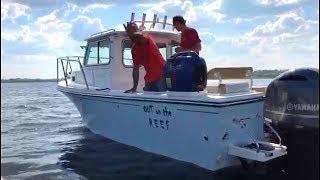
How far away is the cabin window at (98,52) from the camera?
931cm

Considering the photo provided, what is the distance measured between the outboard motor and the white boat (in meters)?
0.24

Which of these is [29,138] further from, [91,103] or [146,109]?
[146,109]

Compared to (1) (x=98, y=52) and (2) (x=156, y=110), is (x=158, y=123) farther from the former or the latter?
(1) (x=98, y=52)

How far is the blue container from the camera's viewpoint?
21.0ft

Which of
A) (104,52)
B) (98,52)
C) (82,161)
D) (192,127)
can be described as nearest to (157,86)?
(192,127)

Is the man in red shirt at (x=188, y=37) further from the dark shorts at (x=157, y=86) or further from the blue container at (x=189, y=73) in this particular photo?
the dark shorts at (x=157, y=86)

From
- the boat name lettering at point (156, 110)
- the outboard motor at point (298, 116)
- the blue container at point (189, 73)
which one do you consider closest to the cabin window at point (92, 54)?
the boat name lettering at point (156, 110)

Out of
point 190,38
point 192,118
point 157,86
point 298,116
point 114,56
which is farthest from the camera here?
point 114,56

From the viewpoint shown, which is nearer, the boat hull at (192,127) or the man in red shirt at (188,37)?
the boat hull at (192,127)

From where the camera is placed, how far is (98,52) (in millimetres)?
9680

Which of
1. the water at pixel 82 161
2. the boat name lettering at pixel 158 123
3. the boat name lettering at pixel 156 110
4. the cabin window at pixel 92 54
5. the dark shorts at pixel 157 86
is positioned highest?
the cabin window at pixel 92 54

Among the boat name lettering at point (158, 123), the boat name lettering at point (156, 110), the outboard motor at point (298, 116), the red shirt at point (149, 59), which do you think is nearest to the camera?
the outboard motor at point (298, 116)

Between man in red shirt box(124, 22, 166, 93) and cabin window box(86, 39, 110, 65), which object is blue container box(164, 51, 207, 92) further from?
cabin window box(86, 39, 110, 65)

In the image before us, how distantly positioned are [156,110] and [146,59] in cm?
125
